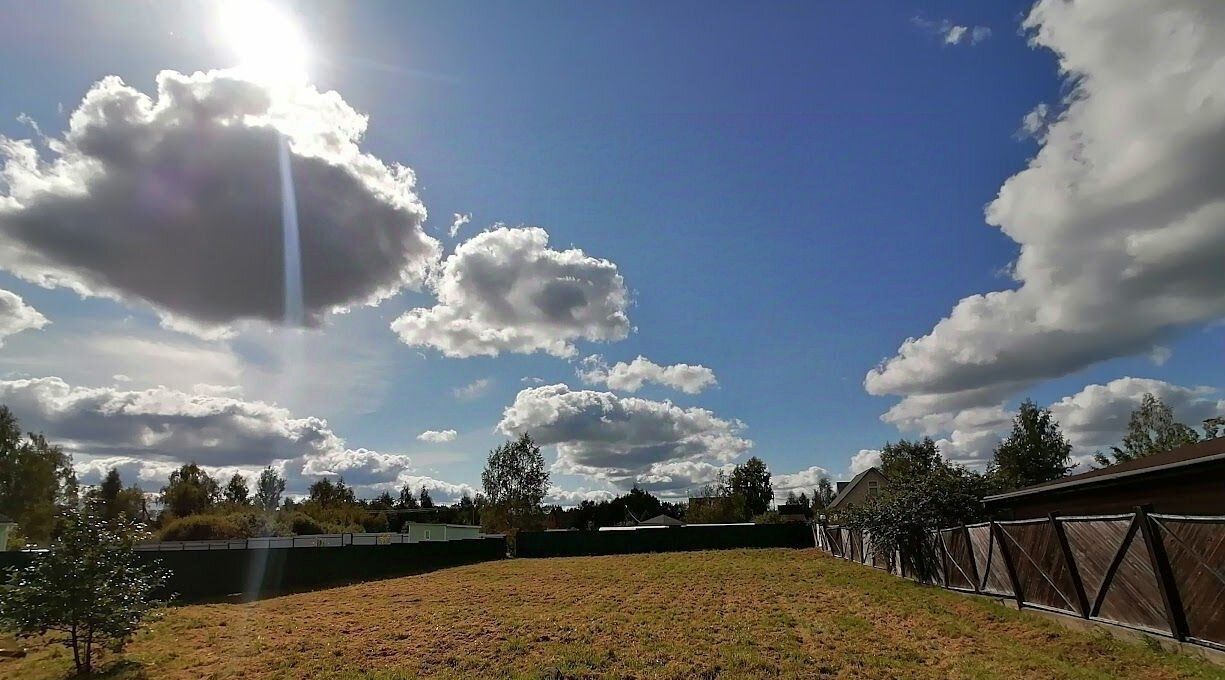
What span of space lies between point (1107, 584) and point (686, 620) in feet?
23.0

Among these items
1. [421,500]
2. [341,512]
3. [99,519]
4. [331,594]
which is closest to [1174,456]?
[99,519]

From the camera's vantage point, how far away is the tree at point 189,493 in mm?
64562

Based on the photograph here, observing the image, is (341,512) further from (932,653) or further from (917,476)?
(932,653)

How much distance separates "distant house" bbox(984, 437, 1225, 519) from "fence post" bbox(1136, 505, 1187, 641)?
10.1 ft

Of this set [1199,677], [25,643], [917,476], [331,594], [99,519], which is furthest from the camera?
[331,594]

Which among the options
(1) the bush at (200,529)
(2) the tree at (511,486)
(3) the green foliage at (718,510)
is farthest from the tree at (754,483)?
(1) the bush at (200,529)

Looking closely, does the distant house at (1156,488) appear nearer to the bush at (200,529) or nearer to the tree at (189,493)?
the bush at (200,529)

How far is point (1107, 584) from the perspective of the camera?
884 cm

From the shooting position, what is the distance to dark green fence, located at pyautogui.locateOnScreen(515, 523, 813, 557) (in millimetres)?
40031

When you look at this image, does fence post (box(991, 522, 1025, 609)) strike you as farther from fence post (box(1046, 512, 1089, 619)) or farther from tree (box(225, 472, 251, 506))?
tree (box(225, 472, 251, 506))

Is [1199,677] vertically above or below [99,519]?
below

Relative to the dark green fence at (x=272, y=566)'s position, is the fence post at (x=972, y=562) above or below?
above

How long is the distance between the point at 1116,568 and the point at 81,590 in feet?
52.9

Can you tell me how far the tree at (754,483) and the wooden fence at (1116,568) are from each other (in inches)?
3061
